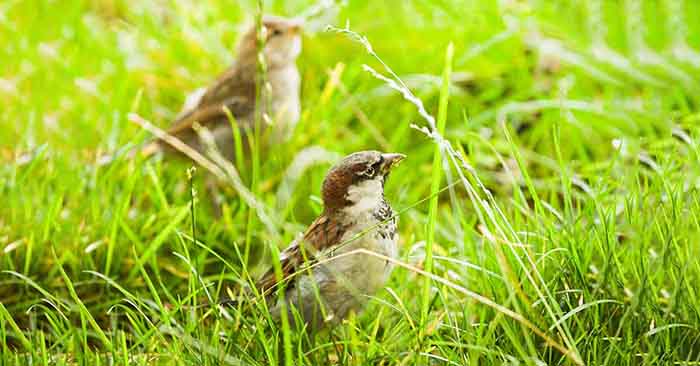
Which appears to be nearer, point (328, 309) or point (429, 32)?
point (328, 309)

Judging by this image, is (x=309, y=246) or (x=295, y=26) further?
(x=295, y=26)

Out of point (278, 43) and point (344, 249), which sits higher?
point (278, 43)

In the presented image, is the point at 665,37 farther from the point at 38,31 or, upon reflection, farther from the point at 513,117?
the point at 38,31

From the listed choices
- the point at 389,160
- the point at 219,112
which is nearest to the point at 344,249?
the point at 389,160

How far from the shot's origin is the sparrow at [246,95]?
4.61 m

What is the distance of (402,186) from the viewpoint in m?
4.49

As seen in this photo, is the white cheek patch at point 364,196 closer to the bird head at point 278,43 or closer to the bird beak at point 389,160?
the bird beak at point 389,160

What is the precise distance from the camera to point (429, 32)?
5.61 metres

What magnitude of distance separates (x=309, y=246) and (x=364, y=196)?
23 cm

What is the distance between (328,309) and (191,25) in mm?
3460

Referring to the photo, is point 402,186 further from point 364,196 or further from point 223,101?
point 364,196

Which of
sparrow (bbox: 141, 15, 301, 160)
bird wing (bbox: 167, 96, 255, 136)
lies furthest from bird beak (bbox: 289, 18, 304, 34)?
bird wing (bbox: 167, 96, 255, 136)

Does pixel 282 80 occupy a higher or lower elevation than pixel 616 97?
higher

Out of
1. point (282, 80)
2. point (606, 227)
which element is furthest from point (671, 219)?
point (282, 80)
